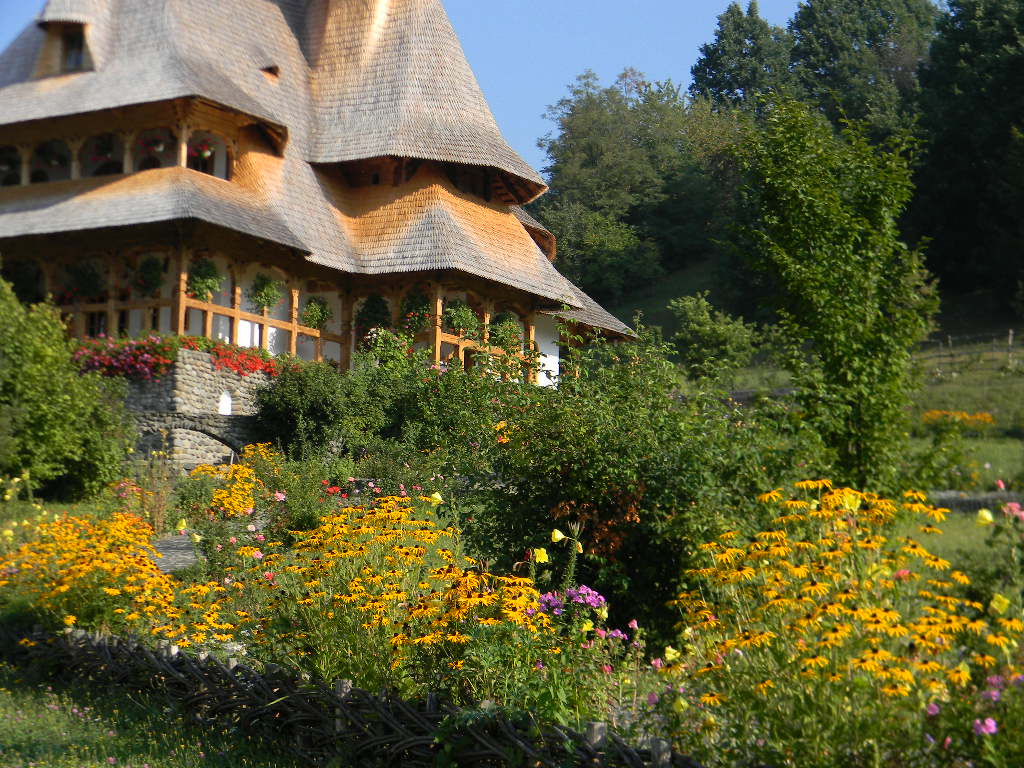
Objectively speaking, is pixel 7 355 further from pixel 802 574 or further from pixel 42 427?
pixel 802 574

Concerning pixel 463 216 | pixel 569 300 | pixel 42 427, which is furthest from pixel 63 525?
pixel 569 300

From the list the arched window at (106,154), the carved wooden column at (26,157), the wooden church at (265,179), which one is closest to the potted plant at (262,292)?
the wooden church at (265,179)

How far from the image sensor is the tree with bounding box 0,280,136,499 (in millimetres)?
17578

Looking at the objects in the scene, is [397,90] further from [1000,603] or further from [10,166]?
[1000,603]

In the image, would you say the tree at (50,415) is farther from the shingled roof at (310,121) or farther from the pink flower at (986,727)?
the pink flower at (986,727)

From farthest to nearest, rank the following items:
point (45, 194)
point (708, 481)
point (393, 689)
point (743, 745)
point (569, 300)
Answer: point (569, 300)
point (45, 194)
point (708, 481)
point (393, 689)
point (743, 745)

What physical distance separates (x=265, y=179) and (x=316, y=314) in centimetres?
314

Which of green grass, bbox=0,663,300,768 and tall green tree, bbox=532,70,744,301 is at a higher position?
tall green tree, bbox=532,70,744,301

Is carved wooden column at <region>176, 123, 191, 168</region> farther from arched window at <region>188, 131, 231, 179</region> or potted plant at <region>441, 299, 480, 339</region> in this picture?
potted plant at <region>441, 299, 480, 339</region>

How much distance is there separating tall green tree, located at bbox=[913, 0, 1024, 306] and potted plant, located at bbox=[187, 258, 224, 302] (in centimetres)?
2728

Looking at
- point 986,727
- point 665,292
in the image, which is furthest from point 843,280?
point 665,292

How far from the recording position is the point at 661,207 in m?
64.5

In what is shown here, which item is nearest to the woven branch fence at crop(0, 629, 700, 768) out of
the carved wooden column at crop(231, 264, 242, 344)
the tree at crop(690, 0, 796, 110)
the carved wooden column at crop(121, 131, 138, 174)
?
the carved wooden column at crop(231, 264, 242, 344)

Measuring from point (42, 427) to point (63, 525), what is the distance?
8.60 metres
